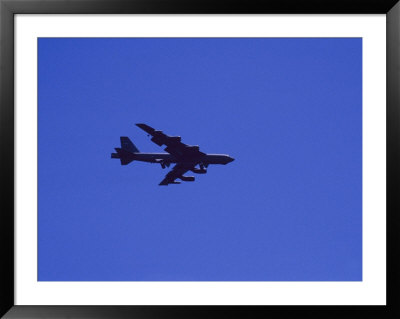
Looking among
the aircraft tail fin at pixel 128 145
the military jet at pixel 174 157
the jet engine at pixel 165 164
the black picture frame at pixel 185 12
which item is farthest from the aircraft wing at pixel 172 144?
the black picture frame at pixel 185 12

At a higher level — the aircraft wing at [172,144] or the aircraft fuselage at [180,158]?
the aircraft wing at [172,144]

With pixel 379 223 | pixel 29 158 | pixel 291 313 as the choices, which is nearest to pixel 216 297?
pixel 291 313

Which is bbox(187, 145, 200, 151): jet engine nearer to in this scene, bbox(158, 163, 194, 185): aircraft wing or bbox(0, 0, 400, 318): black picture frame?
bbox(158, 163, 194, 185): aircraft wing

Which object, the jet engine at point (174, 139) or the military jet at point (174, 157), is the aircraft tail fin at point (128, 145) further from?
the jet engine at point (174, 139)

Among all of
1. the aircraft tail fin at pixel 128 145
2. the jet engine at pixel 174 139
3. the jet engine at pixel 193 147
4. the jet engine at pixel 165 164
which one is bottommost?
the jet engine at pixel 165 164

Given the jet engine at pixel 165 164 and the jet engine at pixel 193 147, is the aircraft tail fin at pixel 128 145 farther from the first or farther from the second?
the jet engine at pixel 193 147

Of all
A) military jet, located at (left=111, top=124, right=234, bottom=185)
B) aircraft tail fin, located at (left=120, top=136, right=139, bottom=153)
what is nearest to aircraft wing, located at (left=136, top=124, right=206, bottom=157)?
military jet, located at (left=111, top=124, right=234, bottom=185)

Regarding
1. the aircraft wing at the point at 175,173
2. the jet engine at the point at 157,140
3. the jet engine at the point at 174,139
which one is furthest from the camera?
the aircraft wing at the point at 175,173

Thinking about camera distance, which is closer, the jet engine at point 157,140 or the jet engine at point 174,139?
the jet engine at point 157,140

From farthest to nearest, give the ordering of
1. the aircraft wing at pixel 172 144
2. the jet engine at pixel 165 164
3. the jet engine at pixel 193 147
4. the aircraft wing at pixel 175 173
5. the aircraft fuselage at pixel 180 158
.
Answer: the jet engine at pixel 165 164, the aircraft wing at pixel 175 173, the aircraft fuselage at pixel 180 158, the jet engine at pixel 193 147, the aircraft wing at pixel 172 144

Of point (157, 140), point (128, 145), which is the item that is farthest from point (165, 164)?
point (157, 140)
